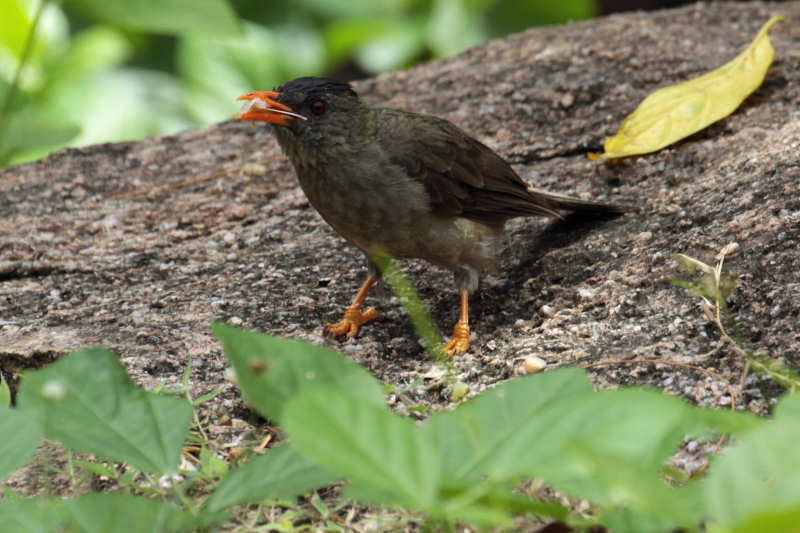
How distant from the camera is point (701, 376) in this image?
Result: 2.71m

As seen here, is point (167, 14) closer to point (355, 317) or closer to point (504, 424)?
point (355, 317)

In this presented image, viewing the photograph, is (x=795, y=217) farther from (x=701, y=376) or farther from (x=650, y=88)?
(x=650, y=88)

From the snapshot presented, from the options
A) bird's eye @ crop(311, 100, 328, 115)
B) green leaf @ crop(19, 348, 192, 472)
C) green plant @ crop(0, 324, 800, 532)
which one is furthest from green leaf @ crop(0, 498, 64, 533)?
bird's eye @ crop(311, 100, 328, 115)

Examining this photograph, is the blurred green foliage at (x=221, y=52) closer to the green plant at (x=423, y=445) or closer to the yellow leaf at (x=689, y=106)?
the yellow leaf at (x=689, y=106)

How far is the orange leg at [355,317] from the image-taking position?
11.6 ft

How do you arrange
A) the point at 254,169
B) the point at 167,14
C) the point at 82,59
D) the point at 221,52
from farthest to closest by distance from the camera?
the point at 221,52 < the point at 82,59 < the point at 254,169 < the point at 167,14

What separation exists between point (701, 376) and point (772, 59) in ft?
8.75

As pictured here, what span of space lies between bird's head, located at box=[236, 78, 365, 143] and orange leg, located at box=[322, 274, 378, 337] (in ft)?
2.28

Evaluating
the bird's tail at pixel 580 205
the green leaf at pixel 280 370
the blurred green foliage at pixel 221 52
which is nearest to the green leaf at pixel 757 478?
the green leaf at pixel 280 370

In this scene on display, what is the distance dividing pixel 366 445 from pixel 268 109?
2.64m

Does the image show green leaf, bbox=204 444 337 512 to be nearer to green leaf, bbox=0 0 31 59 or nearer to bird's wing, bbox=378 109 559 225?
bird's wing, bbox=378 109 559 225

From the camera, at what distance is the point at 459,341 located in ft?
11.6

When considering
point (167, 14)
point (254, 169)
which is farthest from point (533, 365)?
point (254, 169)

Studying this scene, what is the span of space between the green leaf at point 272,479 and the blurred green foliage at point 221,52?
4729 mm
